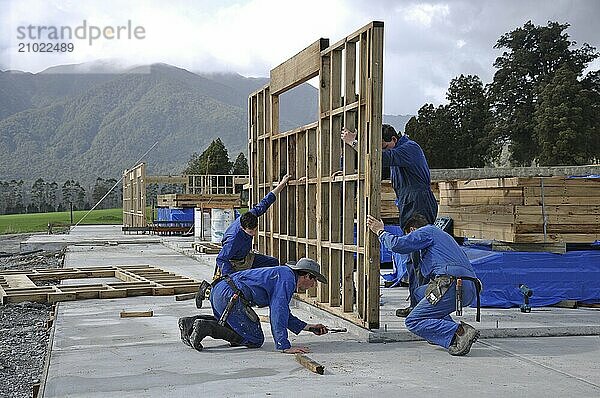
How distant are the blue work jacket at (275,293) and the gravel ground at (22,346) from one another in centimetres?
222

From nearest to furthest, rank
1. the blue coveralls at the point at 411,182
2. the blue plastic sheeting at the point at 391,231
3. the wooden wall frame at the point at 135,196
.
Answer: the blue coveralls at the point at 411,182 → the blue plastic sheeting at the point at 391,231 → the wooden wall frame at the point at 135,196

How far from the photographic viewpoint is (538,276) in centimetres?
1020

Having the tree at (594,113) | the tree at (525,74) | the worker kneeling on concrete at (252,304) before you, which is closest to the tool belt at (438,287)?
the worker kneeling on concrete at (252,304)

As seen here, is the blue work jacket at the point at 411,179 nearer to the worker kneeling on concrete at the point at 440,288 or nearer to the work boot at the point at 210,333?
the worker kneeling on concrete at the point at 440,288

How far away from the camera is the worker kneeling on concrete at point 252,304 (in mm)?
7133

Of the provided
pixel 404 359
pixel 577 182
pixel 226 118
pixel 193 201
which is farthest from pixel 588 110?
pixel 226 118

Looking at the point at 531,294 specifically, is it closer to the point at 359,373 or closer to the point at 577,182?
the point at 577,182

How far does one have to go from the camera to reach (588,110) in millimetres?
45469

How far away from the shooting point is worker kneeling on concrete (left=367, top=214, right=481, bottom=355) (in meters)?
7.29

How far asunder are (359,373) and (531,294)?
3.99 meters

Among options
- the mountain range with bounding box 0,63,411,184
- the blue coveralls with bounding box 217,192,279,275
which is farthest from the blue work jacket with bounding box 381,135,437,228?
the mountain range with bounding box 0,63,411,184

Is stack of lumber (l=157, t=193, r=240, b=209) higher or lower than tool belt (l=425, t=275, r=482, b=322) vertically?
higher

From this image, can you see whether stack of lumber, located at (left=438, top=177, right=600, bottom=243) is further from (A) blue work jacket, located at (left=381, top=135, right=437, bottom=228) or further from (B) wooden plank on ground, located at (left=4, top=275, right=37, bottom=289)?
(B) wooden plank on ground, located at (left=4, top=275, right=37, bottom=289)

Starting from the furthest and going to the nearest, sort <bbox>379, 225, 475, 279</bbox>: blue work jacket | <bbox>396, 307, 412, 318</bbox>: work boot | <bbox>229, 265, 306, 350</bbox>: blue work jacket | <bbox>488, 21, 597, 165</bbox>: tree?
<bbox>488, 21, 597, 165</bbox>: tree, <bbox>396, 307, 412, 318</bbox>: work boot, <bbox>379, 225, 475, 279</bbox>: blue work jacket, <bbox>229, 265, 306, 350</bbox>: blue work jacket
